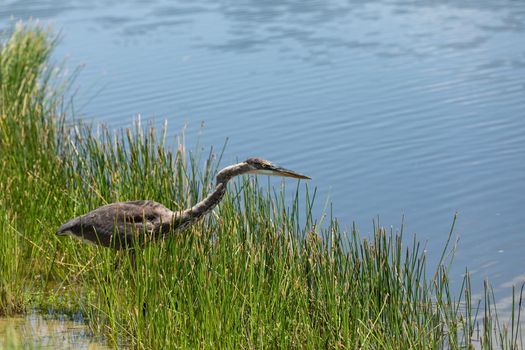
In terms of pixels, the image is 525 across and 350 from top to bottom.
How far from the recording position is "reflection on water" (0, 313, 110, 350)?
5.21m

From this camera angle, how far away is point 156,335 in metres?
4.90

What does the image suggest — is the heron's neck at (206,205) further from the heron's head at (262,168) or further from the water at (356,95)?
the water at (356,95)

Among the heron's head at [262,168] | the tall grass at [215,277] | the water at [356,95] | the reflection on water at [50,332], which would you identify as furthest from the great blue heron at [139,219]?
the water at [356,95]

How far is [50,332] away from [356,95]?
817 cm

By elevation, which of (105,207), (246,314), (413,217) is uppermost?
(105,207)

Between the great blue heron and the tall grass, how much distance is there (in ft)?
0.34

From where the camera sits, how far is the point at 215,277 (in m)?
4.85

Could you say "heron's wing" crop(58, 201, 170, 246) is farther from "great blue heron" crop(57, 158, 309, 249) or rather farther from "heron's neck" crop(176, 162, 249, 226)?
"heron's neck" crop(176, 162, 249, 226)

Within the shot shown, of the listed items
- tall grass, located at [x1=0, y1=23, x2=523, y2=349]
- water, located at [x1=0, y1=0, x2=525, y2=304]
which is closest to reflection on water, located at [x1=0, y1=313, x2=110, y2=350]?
tall grass, located at [x1=0, y1=23, x2=523, y2=349]

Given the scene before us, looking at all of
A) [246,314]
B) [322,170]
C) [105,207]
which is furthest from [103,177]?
[322,170]

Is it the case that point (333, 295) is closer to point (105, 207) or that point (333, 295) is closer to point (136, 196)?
point (105, 207)

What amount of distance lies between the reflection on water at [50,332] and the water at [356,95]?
3003 millimetres

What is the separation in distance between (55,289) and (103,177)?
0.83m

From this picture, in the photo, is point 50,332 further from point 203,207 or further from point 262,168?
point 262,168
